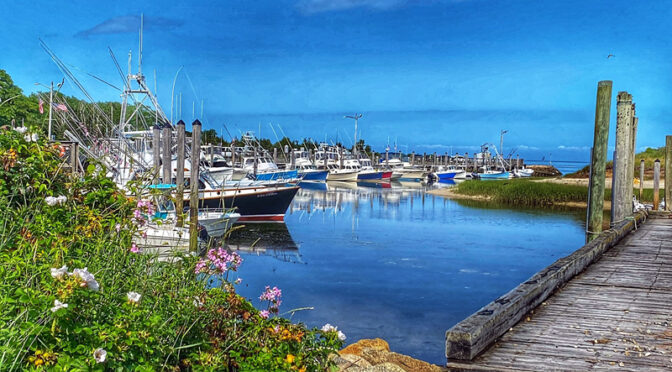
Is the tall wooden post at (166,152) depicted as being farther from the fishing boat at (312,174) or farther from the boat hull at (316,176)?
the boat hull at (316,176)

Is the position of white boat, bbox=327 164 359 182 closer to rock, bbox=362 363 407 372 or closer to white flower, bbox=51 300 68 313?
rock, bbox=362 363 407 372

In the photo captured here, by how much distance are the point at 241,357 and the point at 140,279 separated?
0.96 metres

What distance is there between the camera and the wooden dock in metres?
4.78

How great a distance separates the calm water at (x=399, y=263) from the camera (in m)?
11.9

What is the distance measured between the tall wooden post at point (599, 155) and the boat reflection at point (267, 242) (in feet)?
27.9

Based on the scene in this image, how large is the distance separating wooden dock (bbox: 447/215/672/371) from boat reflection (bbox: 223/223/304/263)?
36.3 ft

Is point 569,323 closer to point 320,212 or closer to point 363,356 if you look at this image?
point 363,356

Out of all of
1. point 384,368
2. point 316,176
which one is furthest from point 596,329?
point 316,176

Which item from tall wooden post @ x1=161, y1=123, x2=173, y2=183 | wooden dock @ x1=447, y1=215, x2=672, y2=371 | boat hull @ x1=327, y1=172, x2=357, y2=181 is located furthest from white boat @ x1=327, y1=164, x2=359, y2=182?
wooden dock @ x1=447, y1=215, x2=672, y2=371

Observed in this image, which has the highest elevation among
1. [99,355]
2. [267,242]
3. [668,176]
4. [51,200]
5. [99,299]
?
[668,176]

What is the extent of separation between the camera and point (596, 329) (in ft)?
18.8

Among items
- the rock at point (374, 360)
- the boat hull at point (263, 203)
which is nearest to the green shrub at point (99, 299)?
the rock at point (374, 360)

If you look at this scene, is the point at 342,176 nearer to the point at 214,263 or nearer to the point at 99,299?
the point at 214,263

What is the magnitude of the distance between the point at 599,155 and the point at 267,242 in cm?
1228
